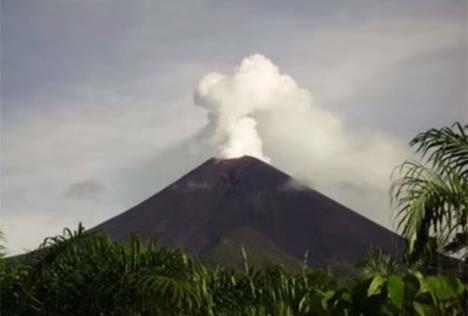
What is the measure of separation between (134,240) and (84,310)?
701 mm

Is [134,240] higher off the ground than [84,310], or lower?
higher

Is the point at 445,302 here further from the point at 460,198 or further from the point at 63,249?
the point at 63,249

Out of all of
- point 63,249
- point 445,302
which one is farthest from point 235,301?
point 445,302

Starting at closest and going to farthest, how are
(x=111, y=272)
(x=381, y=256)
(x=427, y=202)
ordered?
(x=427, y=202), (x=111, y=272), (x=381, y=256)

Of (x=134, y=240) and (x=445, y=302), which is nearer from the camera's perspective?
(x=445, y=302)

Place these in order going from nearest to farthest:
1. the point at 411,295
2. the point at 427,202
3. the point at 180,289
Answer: the point at 411,295 → the point at 427,202 → the point at 180,289

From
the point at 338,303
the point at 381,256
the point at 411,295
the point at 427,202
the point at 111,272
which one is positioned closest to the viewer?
the point at 411,295

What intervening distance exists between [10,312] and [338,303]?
14.0 feet

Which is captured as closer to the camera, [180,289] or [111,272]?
[180,289]

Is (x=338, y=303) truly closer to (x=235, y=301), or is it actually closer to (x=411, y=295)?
(x=411, y=295)

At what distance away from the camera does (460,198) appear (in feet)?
17.6

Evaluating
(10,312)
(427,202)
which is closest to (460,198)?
(427,202)

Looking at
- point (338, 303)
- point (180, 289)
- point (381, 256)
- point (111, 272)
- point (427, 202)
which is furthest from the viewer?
point (381, 256)

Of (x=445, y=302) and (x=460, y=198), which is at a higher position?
(x=460, y=198)
